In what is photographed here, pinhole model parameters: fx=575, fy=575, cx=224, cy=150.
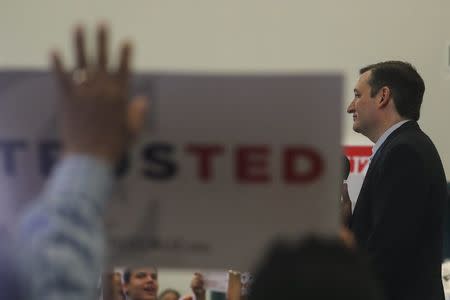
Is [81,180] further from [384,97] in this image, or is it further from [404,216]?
[384,97]

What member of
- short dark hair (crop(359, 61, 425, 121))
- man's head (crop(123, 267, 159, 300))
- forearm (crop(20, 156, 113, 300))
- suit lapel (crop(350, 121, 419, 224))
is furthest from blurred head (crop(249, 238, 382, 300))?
man's head (crop(123, 267, 159, 300))

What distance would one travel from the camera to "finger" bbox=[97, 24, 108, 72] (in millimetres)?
593

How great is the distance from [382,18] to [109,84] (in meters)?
2.45

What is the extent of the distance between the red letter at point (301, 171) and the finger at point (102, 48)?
0.84 ft

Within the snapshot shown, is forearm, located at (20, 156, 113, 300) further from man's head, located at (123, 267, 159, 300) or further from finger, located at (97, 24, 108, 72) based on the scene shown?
man's head, located at (123, 267, 159, 300)

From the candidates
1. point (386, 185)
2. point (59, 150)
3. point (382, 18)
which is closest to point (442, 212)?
point (386, 185)

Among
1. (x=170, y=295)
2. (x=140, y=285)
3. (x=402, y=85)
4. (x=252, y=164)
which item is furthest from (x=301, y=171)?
(x=170, y=295)

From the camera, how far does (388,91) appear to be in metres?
1.86

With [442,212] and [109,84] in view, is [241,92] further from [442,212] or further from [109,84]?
[442,212]

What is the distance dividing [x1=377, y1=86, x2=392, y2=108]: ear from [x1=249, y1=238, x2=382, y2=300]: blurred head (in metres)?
1.37

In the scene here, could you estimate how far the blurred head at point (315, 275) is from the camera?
48cm

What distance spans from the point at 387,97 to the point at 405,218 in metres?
0.49

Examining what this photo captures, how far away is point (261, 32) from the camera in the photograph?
278 centimetres

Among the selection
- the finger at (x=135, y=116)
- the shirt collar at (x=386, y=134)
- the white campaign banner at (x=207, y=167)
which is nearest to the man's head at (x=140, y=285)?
the shirt collar at (x=386, y=134)
